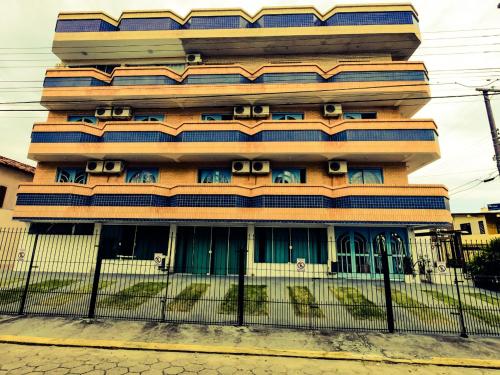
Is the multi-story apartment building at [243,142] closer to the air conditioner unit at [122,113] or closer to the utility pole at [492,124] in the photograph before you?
the air conditioner unit at [122,113]

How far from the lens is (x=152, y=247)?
1897 centimetres

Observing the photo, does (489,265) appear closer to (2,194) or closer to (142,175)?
(142,175)

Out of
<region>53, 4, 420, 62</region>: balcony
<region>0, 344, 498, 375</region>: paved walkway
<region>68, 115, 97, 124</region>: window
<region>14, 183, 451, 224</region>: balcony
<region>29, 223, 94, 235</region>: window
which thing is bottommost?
<region>0, 344, 498, 375</region>: paved walkway

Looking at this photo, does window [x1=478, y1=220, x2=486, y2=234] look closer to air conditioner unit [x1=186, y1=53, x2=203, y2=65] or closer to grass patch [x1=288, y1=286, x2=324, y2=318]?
grass patch [x1=288, y1=286, x2=324, y2=318]

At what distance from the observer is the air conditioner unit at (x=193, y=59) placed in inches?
898

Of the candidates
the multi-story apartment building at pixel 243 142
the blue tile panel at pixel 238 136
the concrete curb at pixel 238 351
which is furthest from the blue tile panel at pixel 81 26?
the concrete curb at pixel 238 351

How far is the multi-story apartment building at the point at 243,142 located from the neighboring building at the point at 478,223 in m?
21.2

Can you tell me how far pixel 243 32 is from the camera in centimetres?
2131

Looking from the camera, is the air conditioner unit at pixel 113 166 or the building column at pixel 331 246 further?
the air conditioner unit at pixel 113 166

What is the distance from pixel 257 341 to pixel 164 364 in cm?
239

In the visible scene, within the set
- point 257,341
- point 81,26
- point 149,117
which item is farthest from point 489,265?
point 81,26

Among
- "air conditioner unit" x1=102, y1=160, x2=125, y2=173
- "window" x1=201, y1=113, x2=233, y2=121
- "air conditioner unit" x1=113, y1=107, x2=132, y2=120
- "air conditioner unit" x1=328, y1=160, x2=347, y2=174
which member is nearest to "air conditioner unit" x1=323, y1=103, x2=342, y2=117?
"air conditioner unit" x1=328, y1=160, x2=347, y2=174

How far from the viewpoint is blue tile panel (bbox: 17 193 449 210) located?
17.0 m

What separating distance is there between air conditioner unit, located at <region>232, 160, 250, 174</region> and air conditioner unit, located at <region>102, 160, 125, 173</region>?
897cm
